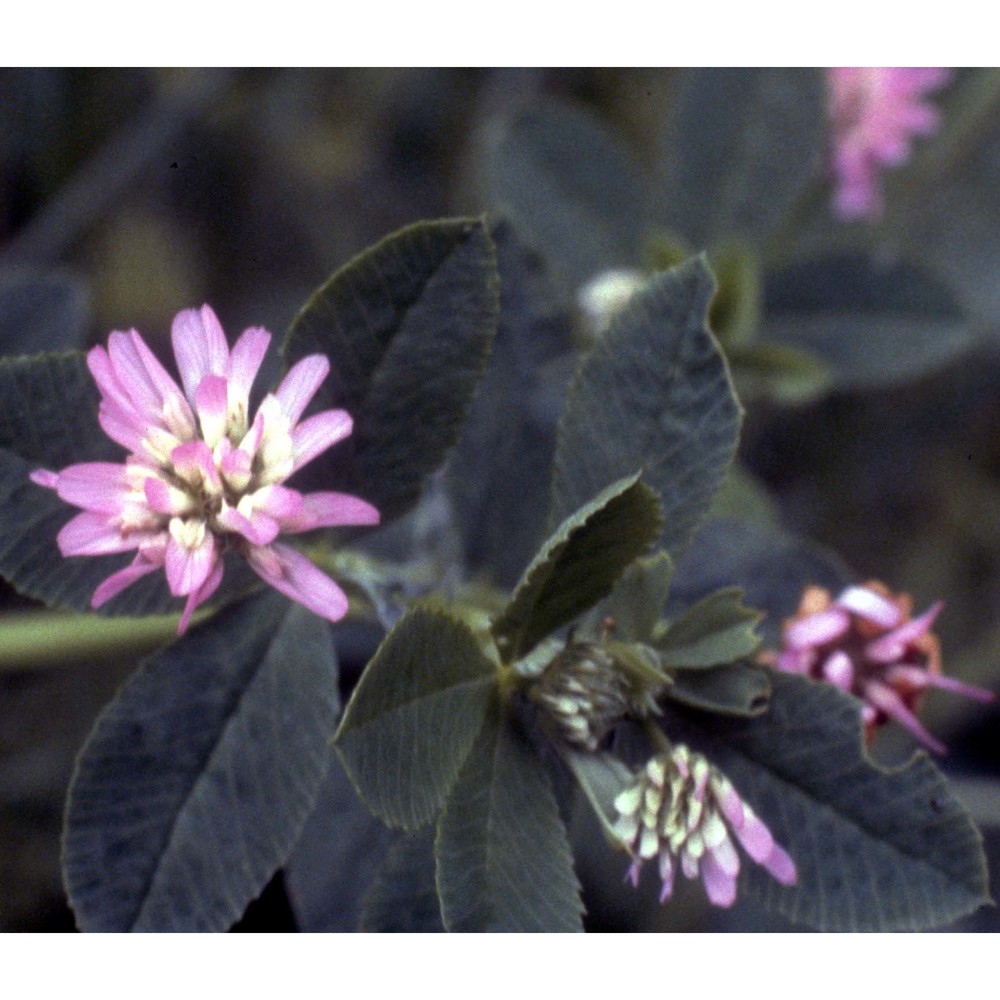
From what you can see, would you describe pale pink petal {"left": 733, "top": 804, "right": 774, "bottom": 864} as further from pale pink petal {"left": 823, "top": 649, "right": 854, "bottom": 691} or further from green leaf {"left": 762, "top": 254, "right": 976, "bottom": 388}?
green leaf {"left": 762, "top": 254, "right": 976, "bottom": 388}

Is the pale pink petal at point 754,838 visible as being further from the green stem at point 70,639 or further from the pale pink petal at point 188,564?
the green stem at point 70,639

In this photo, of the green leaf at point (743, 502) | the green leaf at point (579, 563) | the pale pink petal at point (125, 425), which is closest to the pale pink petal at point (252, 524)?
the pale pink petal at point (125, 425)

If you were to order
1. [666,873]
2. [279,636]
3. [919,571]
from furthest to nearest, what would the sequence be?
[919,571] < [279,636] < [666,873]

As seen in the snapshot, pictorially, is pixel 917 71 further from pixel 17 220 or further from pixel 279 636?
pixel 17 220

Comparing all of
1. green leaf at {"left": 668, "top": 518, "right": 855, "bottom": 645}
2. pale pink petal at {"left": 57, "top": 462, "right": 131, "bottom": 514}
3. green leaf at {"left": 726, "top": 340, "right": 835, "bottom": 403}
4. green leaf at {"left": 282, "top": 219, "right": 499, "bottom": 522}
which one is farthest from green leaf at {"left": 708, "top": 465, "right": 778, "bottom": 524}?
pale pink petal at {"left": 57, "top": 462, "right": 131, "bottom": 514}

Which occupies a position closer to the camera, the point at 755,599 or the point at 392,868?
the point at 392,868

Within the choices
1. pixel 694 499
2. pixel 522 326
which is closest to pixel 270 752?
pixel 694 499
